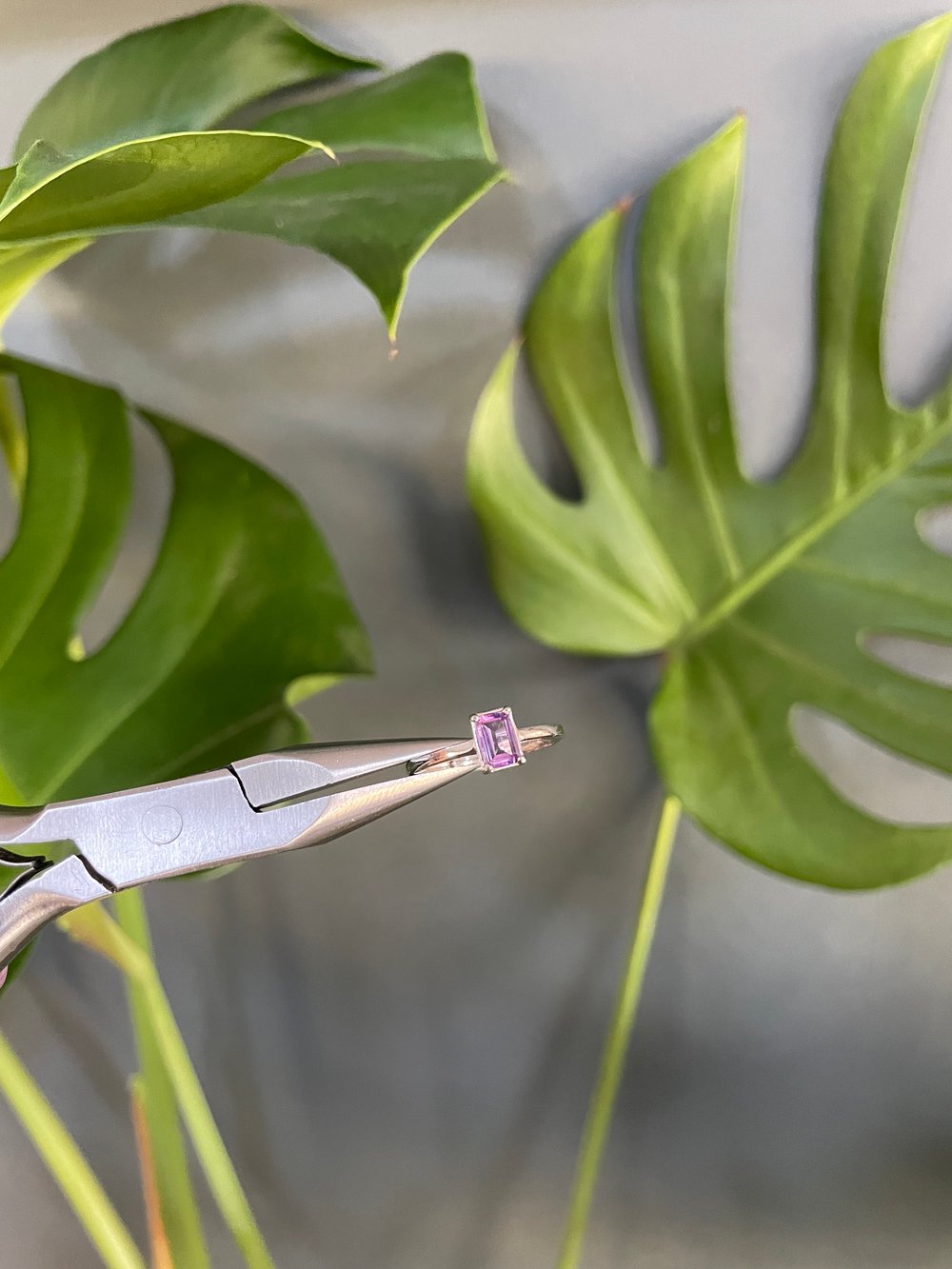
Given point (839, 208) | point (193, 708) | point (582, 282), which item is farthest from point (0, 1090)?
point (839, 208)

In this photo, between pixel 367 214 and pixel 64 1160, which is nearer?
pixel 367 214

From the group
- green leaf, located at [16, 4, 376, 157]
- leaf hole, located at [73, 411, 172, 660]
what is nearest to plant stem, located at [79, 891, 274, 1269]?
leaf hole, located at [73, 411, 172, 660]

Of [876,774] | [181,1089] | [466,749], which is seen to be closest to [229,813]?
[466,749]

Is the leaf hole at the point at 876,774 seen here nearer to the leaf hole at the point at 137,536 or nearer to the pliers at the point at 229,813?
the pliers at the point at 229,813

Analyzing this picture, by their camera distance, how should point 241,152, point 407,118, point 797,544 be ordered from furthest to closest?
point 797,544 → point 407,118 → point 241,152

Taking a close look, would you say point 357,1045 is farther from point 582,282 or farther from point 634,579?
point 582,282

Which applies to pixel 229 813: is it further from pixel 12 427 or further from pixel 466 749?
pixel 12 427
